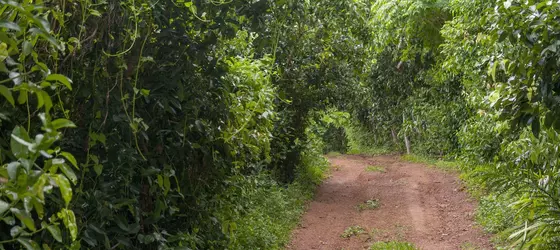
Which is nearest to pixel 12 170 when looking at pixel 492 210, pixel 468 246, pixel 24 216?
pixel 24 216

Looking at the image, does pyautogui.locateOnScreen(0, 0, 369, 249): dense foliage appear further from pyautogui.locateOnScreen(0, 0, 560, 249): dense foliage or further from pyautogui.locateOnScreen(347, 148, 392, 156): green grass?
pyautogui.locateOnScreen(347, 148, 392, 156): green grass

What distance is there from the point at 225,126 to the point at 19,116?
2496 millimetres

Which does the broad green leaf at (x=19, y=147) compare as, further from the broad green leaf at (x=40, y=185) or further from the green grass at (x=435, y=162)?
the green grass at (x=435, y=162)

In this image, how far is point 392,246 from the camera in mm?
9266

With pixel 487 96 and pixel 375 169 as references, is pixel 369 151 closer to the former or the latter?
pixel 375 169

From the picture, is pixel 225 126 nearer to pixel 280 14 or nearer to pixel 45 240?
pixel 280 14

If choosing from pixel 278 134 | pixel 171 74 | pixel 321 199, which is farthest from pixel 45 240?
pixel 321 199

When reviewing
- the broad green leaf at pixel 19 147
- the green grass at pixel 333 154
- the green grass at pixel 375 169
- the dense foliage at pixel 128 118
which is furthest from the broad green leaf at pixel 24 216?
the green grass at pixel 333 154

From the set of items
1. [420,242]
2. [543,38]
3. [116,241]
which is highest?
[543,38]

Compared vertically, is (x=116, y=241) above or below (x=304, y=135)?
above

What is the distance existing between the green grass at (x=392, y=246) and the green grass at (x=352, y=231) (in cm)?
94

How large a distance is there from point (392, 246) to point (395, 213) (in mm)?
3206

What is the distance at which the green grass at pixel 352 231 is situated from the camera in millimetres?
10453

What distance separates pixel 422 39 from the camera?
1525 cm
